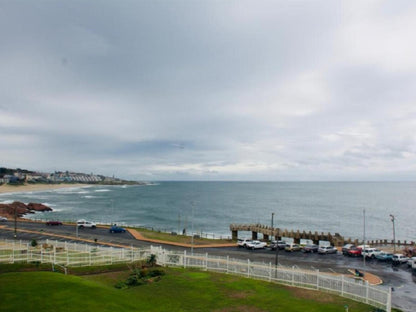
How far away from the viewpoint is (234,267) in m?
29.0

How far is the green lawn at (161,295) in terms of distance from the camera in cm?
1584

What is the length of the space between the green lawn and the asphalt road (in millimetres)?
6352

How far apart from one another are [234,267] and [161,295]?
9.52 m

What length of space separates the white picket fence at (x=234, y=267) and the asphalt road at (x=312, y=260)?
1945 mm

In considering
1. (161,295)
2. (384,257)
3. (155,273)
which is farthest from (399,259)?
(161,295)

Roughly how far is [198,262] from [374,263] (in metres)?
23.5

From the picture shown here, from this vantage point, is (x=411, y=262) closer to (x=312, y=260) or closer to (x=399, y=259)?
(x=399, y=259)

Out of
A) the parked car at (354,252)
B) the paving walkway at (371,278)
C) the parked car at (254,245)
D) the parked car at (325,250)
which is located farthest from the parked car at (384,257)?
the parked car at (254,245)

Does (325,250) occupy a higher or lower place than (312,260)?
higher

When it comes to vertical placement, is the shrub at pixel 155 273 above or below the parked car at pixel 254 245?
above

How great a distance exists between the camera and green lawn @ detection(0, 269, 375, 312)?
15.8 meters

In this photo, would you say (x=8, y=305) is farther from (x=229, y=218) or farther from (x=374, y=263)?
(x=229, y=218)

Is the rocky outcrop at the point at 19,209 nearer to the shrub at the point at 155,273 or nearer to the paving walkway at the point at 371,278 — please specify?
the shrub at the point at 155,273

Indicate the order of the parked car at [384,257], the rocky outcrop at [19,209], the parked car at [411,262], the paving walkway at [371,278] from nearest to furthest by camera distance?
the paving walkway at [371,278], the parked car at [411,262], the parked car at [384,257], the rocky outcrop at [19,209]
